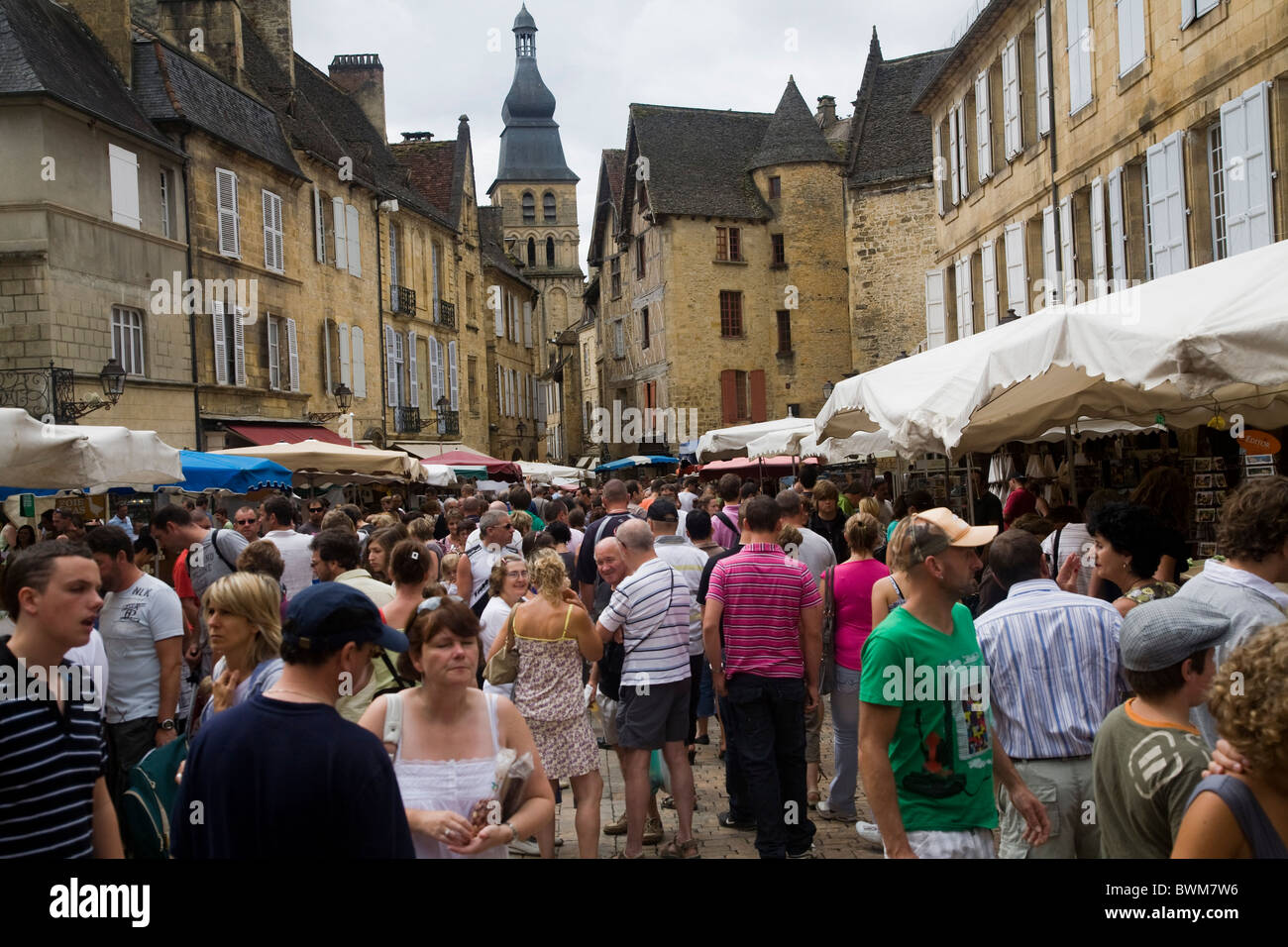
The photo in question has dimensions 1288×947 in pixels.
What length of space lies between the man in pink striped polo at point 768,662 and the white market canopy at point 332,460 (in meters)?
9.95

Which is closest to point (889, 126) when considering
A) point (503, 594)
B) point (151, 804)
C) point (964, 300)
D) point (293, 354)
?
point (964, 300)

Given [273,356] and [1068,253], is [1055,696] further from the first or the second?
[273,356]

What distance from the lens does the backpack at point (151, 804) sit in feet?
13.6

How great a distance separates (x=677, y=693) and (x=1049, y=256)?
48.8 feet

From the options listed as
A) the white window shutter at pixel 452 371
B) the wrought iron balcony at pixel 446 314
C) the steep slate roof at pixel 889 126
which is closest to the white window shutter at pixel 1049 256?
the steep slate roof at pixel 889 126

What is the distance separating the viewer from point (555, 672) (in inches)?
238

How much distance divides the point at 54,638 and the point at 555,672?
267cm

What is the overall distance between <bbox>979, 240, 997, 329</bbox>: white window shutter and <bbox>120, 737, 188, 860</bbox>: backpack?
19687 mm

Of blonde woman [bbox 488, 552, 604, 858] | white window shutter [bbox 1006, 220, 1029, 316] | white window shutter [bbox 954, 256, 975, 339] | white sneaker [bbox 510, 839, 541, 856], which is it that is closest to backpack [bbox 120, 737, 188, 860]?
blonde woman [bbox 488, 552, 604, 858]

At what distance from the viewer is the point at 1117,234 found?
53.6 feet

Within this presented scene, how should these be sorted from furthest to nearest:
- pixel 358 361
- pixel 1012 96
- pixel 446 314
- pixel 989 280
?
1. pixel 446 314
2. pixel 358 361
3. pixel 989 280
4. pixel 1012 96

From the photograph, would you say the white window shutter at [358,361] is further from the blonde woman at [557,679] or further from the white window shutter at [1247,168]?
the blonde woman at [557,679]

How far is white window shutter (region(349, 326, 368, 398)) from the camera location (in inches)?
1230

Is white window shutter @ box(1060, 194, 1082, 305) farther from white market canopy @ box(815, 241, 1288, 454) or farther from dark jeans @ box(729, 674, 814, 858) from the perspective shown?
dark jeans @ box(729, 674, 814, 858)
